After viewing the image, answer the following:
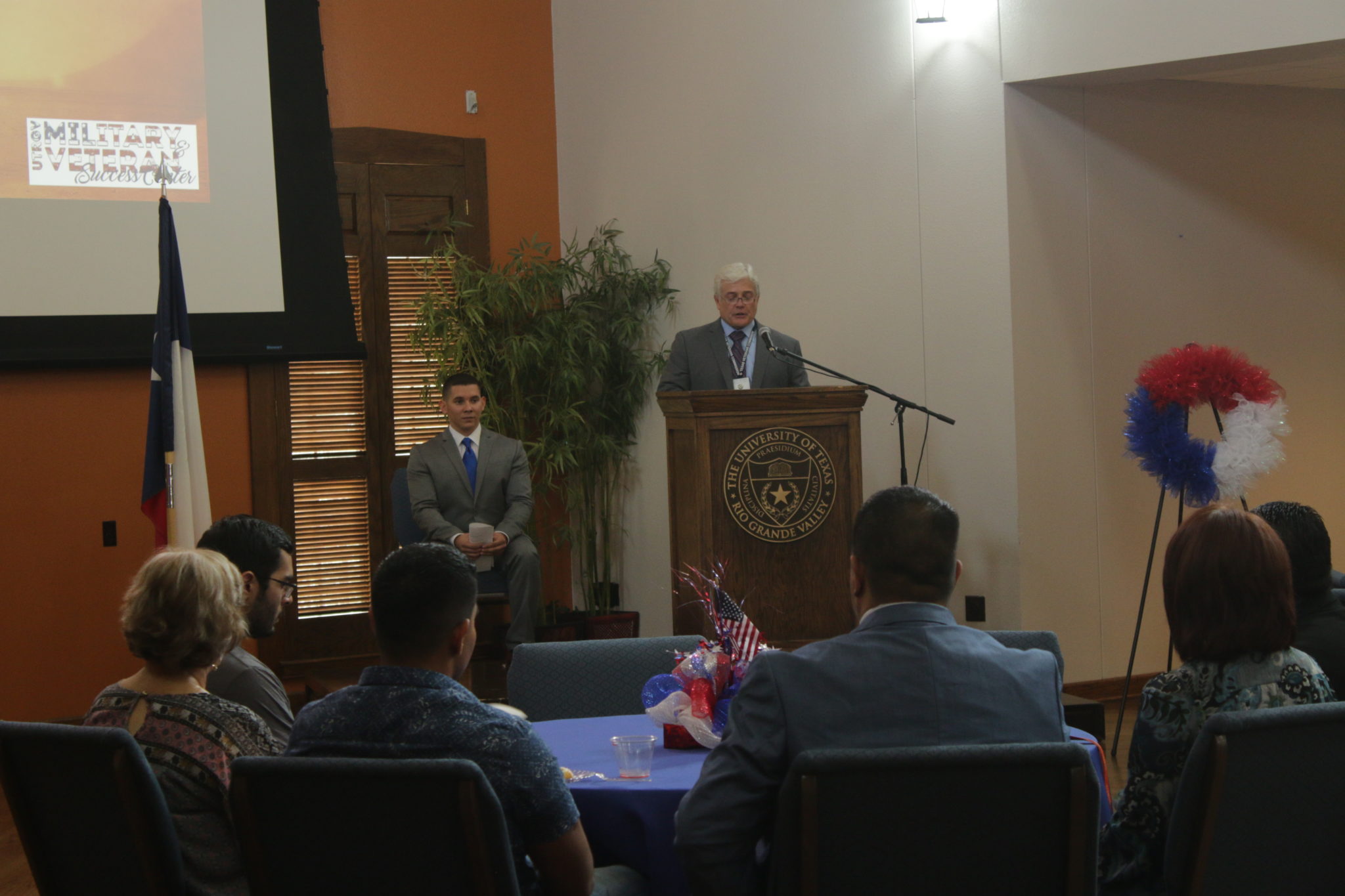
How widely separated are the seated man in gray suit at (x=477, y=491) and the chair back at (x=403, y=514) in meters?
0.08

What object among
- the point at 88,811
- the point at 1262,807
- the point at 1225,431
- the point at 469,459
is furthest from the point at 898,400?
the point at 88,811

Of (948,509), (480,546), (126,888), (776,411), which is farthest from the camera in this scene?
(480,546)

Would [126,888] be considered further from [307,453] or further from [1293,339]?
[1293,339]

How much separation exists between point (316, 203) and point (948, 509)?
520 centimetres

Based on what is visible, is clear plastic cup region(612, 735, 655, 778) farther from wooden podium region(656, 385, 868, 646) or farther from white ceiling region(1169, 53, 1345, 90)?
white ceiling region(1169, 53, 1345, 90)

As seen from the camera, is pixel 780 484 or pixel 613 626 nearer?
pixel 780 484

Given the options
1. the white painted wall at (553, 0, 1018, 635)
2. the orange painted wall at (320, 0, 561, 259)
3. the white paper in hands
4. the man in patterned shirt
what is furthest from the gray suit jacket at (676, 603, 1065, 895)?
the orange painted wall at (320, 0, 561, 259)

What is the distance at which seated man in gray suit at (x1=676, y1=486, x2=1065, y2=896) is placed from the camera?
190 cm

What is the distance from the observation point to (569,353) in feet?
22.0

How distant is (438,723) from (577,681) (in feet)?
4.49

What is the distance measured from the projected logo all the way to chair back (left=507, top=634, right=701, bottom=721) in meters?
3.91

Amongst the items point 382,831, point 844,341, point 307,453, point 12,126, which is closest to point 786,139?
point 844,341

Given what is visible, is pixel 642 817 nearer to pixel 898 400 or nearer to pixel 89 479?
pixel 898 400

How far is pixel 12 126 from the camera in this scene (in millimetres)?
5891
